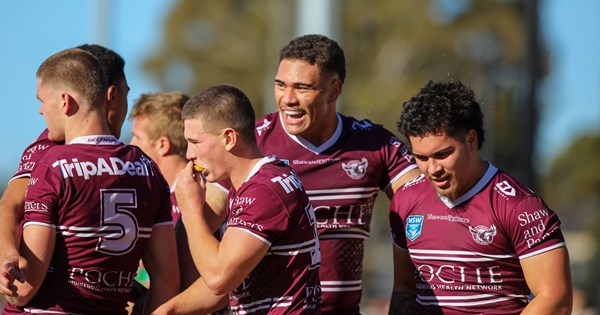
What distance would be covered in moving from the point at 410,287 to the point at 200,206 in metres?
1.51

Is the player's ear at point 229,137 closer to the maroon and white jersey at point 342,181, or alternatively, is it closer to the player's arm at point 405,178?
the maroon and white jersey at point 342,181

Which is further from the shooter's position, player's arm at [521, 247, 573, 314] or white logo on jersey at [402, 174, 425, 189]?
white logo on jersey at [402, 174, 425, 189]

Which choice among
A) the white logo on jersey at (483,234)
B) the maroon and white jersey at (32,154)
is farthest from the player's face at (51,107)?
the white logo on jersey at (483,234)

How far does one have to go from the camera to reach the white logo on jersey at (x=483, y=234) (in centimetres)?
554

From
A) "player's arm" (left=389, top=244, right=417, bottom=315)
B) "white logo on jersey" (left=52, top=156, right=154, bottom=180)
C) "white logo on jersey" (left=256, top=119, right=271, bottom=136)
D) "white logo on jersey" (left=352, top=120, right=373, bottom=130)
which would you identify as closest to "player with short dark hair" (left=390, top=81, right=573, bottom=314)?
"player's arm" (left=389, top=244, right=417, bottom=315)

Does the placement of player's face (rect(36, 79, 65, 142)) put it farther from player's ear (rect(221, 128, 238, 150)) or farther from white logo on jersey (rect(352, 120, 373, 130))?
white logo on jersey (rect(352, 120, 373, 130))

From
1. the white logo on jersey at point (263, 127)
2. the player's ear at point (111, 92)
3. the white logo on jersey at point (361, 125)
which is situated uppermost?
the player's ear at point (111, 92)

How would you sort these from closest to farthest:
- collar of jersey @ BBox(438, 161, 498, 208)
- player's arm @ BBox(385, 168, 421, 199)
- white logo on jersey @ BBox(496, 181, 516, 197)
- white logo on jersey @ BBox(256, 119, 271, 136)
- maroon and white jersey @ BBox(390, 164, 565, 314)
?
maroon and white jersey @ BBox(390, 164, 565, 314), white logo on jersey @ BBox(496, 181, 516, 197), collar of jersey @ BBox(438, 161, 498, 208), player's arm @ BBox(385, 168, 421, 199), white logo on jersey @ BBox(256, 119, 271, 136)

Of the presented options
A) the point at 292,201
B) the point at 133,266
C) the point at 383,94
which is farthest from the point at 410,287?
the point at 383,94

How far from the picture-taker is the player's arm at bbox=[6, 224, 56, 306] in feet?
16.6

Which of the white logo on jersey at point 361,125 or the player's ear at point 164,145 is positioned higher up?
the white logo on jersey at point 361,125

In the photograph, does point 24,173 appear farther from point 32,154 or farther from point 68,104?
point 68,104

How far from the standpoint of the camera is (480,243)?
18.3ft

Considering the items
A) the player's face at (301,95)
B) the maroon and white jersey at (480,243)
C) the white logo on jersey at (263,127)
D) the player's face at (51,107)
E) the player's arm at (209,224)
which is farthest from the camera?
the white logo on jersey at (263,127)
